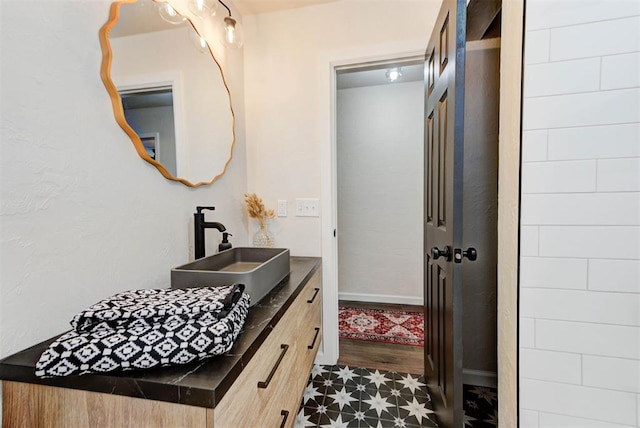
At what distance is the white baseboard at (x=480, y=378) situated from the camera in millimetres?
1669

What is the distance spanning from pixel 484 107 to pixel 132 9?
Result: 1.74 metres

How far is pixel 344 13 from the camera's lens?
1.75 metres

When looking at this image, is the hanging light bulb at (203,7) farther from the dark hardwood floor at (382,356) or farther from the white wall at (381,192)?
the dark hardwood floor at (382,356)

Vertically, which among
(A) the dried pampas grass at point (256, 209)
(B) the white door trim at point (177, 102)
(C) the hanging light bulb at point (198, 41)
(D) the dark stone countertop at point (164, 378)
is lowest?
(D) the dark stone countertop at point (164, 378)

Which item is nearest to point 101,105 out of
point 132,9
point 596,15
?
point 132,9

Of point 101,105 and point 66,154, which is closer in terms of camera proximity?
point 66,154

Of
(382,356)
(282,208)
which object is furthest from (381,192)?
(382,356)

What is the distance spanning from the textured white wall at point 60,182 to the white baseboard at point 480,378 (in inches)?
72.7

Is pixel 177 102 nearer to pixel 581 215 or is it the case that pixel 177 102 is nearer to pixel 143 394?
pixel 143 394

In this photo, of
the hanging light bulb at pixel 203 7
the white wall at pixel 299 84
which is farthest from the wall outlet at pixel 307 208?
the hanging light bulb at pixel 203 7

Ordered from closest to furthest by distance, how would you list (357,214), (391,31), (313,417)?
(313,417)
(391,31)
(357,214)

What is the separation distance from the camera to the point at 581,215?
2.66ft

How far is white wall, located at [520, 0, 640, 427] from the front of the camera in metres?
0.77

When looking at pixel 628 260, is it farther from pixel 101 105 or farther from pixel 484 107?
pixel 101 105
